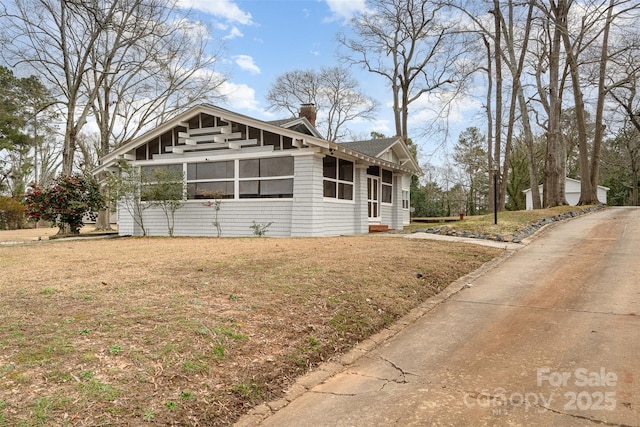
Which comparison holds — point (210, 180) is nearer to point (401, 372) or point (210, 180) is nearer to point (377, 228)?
point (377, 228)

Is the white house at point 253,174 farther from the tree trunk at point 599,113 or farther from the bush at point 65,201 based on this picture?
the tree trunk at point 599,113

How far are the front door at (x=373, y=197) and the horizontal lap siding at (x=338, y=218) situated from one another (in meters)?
1.49

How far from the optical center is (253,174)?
13555 mm

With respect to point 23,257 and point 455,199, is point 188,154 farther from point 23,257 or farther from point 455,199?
point 455,199

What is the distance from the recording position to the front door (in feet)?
52.6

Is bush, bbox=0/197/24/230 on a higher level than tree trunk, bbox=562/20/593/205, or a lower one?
lower

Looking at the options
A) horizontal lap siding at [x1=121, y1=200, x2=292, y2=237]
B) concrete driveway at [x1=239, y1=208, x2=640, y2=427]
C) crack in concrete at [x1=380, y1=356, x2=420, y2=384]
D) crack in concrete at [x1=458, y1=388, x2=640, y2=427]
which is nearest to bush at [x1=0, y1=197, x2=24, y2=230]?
horizontal lap siding at [x1=121, y1=200, x2=292, y2=237]

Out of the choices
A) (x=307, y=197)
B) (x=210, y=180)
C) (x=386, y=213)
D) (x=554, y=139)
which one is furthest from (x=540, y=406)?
(x=554, y=139)

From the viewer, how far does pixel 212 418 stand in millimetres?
2586

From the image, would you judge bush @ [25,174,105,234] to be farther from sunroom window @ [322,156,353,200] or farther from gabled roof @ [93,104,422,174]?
sunroom window @ [322,156,353,200]

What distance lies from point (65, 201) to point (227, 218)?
6651mm

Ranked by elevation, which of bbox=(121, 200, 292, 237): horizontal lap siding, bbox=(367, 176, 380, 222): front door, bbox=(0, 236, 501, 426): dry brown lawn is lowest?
bbox=(0, 236, 501, 426): dry brown lawn

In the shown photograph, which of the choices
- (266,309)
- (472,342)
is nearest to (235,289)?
(266,309)

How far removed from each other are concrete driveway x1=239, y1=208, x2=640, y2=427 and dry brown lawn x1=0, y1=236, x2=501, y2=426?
0.38 metres
